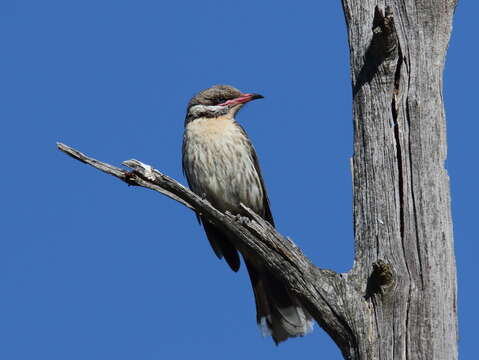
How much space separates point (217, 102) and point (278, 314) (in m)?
2.37

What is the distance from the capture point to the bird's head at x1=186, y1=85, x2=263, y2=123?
25.8ft

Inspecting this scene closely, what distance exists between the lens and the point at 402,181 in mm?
4816

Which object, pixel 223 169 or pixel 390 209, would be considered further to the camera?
pixel 223 169

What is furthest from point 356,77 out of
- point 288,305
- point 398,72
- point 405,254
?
point 288,305

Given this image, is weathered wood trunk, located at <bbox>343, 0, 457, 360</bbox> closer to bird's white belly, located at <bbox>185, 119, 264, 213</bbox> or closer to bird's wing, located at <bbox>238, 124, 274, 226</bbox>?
bird's white belly, located at <bbox>185, 119, 264, 213</bbox>

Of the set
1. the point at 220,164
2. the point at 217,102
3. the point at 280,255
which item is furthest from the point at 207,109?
the point at 280,255

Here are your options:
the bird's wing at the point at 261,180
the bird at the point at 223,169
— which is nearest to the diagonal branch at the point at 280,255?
the bird at the point at 223,169

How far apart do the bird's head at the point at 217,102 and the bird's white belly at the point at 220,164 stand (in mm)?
172

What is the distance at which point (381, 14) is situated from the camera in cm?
477

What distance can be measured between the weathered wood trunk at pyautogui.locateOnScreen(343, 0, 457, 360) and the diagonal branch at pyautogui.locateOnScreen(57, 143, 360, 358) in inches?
5.0

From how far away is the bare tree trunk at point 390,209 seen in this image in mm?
4566

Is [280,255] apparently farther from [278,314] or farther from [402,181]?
[278,314]

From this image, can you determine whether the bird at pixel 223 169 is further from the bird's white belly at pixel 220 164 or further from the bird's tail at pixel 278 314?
the bird's tail at pixel 278 314

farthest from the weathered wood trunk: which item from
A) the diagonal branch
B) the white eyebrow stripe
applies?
the white eyebrow stripe
